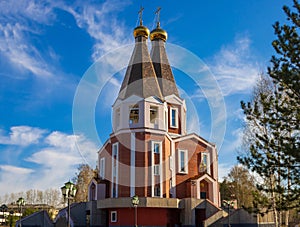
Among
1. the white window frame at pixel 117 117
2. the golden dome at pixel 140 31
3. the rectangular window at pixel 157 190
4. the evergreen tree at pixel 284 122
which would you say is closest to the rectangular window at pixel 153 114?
the white window frame at pixel 117 117

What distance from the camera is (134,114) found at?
28.5m

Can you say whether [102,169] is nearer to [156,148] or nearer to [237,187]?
[156,148]

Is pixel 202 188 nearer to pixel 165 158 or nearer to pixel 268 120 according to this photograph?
pixel 165 158

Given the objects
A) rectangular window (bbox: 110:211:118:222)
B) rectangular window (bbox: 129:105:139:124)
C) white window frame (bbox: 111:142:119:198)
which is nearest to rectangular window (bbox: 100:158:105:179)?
white window frame (bbox: 111:142:119:198)

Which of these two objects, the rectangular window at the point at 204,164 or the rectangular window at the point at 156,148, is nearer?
the rectangular window at the point at 156,148

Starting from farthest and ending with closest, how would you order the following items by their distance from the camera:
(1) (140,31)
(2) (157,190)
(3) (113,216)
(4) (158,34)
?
(4) (158,34) → (1) (140,31) → (3) (113,216) → (2) (157,190)

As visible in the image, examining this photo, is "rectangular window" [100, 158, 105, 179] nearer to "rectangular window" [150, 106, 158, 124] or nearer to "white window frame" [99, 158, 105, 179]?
"white window frame" [99, 158, 105, 179]

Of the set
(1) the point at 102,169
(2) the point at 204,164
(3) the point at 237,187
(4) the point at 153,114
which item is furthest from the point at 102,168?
(3) the point at 237,187

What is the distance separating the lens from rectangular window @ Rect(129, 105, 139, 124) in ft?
92.6

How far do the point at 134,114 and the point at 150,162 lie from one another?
13.2ft

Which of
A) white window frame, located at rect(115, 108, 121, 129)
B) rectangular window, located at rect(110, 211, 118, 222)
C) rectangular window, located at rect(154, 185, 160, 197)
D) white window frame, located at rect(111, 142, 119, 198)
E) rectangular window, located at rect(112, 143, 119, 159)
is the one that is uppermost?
white window frame, located at rect(115, 108, 121, 129)

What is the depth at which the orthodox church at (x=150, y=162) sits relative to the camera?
26.4m

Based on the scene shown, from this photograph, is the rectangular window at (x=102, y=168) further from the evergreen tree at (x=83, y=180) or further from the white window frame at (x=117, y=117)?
the evergreen tree at (x=83, y=180)

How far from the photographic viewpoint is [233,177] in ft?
145
